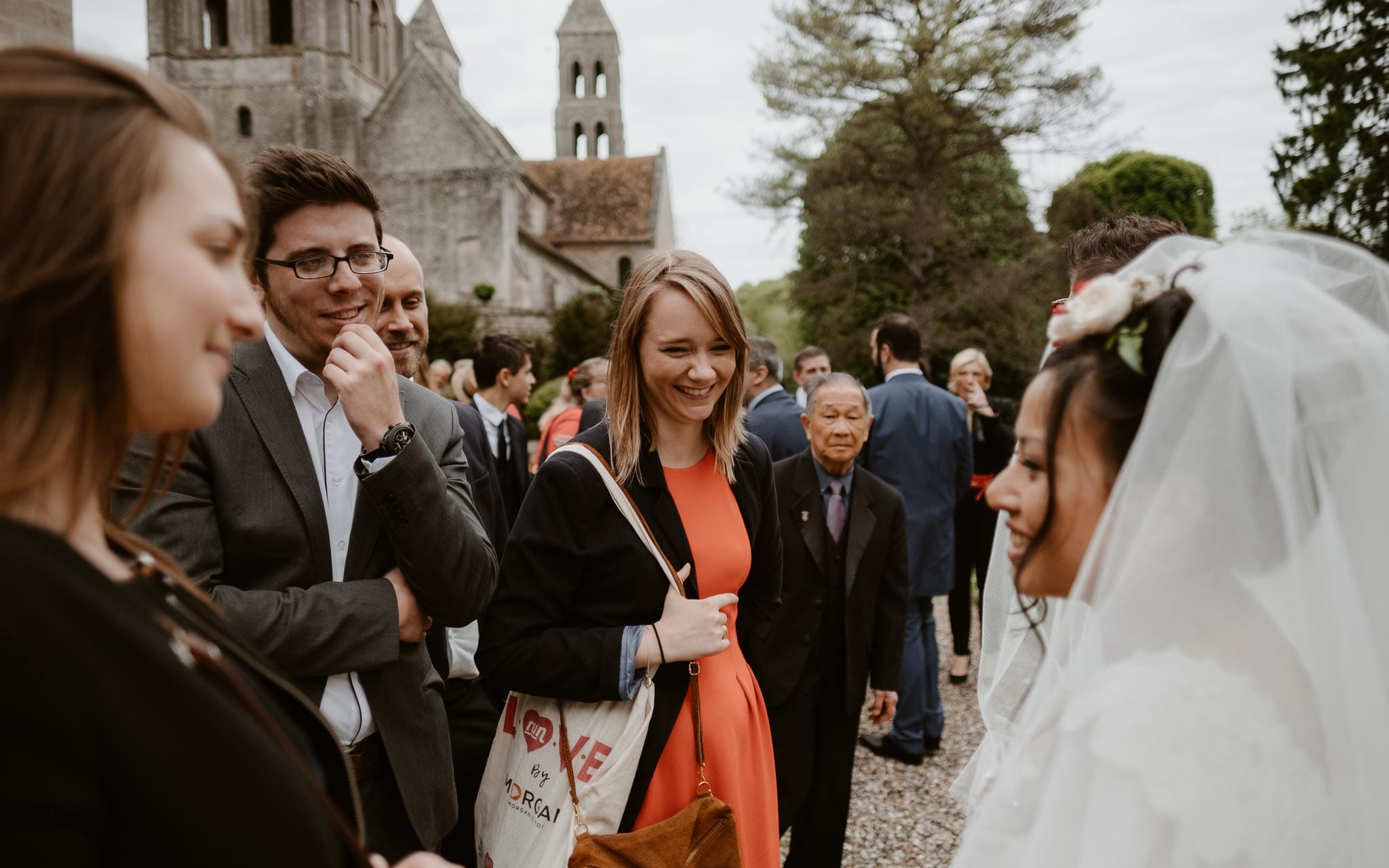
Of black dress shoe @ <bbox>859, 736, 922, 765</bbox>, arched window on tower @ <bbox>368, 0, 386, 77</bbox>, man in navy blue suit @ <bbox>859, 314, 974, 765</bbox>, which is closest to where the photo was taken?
black dress shoe @ <bbox>859, 736, 922, 765</bbox>

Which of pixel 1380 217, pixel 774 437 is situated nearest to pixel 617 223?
pixel 1380 217

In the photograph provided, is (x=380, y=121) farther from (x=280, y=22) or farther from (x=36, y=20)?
(x=36, y=20)

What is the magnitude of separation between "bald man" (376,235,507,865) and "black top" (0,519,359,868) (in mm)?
1607

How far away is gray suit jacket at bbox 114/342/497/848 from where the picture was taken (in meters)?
1.74

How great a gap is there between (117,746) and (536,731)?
1.45 m

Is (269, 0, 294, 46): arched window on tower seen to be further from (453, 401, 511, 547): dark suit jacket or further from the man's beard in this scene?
the man's beard

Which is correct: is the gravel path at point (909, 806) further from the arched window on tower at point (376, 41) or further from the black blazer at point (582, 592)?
the arched window on tower at point (376, 41)

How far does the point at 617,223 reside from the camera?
163ft

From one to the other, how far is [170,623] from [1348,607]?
157 centimetres

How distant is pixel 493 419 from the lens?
6.00 metres

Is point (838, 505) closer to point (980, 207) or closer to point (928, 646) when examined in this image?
point (928, 646)

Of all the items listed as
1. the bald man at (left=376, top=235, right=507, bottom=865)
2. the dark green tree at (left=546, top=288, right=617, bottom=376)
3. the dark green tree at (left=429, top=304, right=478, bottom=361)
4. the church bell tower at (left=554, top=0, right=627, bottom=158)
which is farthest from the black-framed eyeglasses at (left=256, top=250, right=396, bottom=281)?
the church bell tower at (left=554, top=0, right=627, bottom=158)

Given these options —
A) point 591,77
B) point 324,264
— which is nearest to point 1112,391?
point 324,264

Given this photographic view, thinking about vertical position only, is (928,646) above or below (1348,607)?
below
